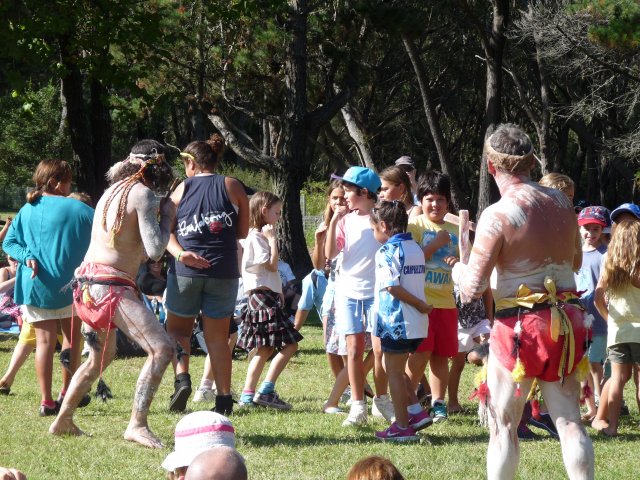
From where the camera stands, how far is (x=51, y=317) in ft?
24.2

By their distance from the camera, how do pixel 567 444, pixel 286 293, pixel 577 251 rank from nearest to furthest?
pixel 567 444
pixel 577 251
pixel 286 293

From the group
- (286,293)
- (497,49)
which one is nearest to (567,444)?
(286,293)

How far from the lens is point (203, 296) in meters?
6.86

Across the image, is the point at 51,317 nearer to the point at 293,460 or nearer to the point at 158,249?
the point at 158,249

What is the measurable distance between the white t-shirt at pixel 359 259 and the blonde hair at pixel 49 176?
211 centimetres

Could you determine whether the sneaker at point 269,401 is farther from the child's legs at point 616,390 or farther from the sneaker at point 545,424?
the child's legs at point 616,390

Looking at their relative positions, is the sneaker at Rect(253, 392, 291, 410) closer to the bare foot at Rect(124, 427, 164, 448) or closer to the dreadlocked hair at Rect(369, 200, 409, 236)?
the bare foot at Rect(124, 427, 164, 448)

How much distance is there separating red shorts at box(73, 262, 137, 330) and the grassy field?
771 millimetres

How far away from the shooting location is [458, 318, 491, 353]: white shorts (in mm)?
7918

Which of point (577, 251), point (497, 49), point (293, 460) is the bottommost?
point (293, 460)

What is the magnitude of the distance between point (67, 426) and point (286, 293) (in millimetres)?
5046

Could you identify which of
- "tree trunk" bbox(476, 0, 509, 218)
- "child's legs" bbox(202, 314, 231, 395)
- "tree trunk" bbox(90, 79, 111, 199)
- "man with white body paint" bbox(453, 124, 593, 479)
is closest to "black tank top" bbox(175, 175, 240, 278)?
"child's legs" bbox(202, 314, 231, 395)

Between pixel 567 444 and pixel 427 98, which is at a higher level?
pixel 427 98

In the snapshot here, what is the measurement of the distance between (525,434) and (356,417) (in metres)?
1.13
